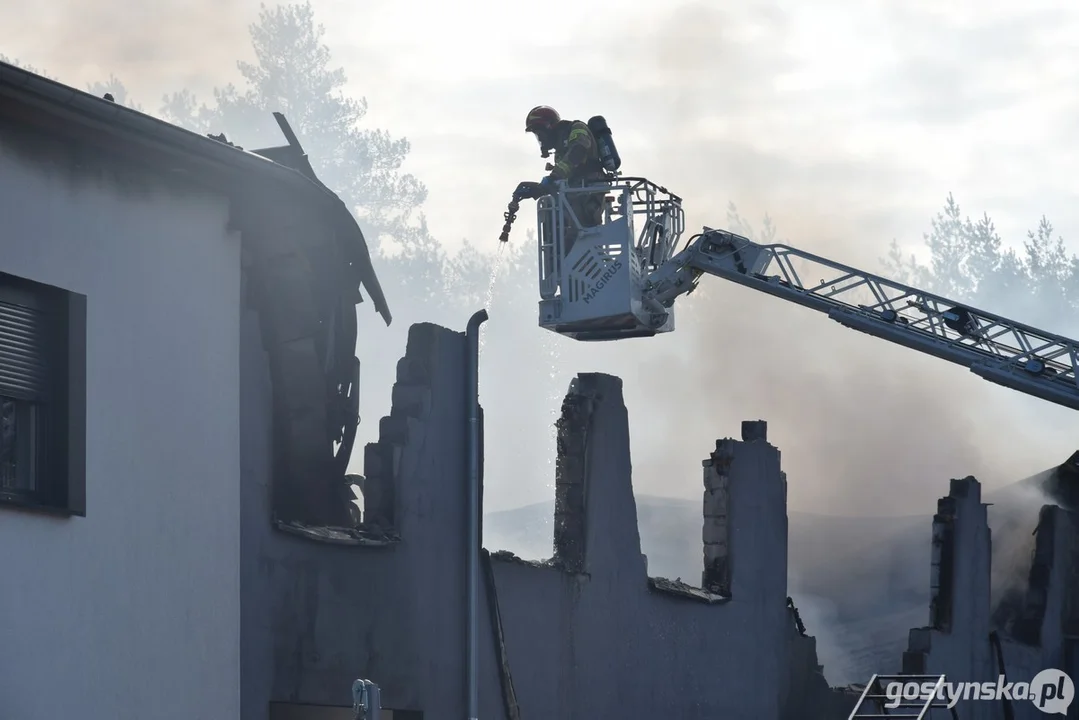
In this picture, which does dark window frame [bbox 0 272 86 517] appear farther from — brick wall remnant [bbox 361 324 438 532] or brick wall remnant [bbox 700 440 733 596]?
brick wall remnant [bbox 700 440 733 596]

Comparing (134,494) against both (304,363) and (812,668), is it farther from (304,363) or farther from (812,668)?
(812,668)

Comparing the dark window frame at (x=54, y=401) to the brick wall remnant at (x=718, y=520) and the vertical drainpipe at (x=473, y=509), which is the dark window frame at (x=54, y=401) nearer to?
the vertical drainpipe at (x=473, y=509)

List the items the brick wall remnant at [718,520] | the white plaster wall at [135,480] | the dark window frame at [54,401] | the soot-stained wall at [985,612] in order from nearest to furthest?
the white plaster wall at [135,480] < the dark window frame at [54,401] < the brick wall remnant at [718,520] < the soot-stained wall at [985,612]

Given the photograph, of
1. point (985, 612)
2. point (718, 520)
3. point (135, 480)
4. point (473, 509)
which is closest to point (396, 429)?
point (473, 509)

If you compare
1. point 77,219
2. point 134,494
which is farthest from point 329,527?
point 77,219

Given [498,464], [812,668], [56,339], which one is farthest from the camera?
[498,464]

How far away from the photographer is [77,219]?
39.9 ft

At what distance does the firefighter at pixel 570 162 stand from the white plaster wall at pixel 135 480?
16.5 feet

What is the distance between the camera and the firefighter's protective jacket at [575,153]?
17.9 m

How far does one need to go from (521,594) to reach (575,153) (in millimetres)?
4640

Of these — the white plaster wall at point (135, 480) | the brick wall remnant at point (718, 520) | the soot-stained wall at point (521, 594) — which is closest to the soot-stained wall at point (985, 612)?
the soot-stained wall at point (521, 594)

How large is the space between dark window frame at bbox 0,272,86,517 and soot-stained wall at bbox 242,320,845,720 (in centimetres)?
175

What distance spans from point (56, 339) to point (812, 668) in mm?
9323

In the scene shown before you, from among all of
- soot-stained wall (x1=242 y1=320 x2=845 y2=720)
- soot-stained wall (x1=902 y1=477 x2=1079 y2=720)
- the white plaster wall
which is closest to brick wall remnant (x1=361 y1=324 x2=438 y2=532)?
soot-stained wall (x1=242 y1=320 x2=845 y2=720)
